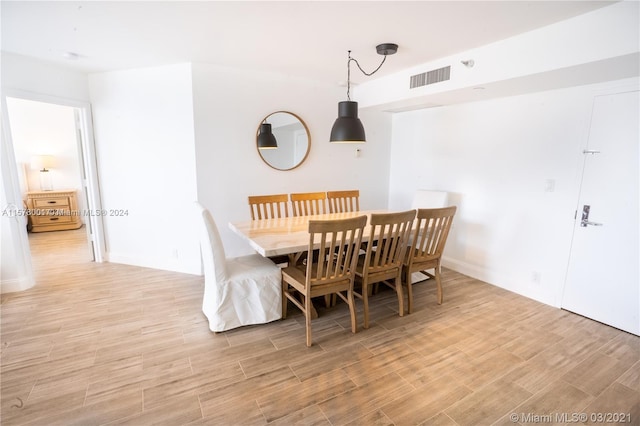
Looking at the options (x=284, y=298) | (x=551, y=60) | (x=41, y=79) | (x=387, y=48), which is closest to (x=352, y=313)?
(x=284, y=298)

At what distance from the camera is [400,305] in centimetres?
286

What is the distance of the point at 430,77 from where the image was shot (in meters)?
3.25

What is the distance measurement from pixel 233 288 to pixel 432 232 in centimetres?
186

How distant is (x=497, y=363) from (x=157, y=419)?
225 centimetres

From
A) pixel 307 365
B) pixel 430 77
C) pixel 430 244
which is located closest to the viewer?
pixel 307 365

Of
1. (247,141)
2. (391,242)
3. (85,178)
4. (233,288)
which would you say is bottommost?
(233,288)

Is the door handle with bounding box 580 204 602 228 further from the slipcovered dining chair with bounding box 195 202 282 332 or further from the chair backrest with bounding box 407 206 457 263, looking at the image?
the slipcovered dining chair with bounding box 195 202 282 332

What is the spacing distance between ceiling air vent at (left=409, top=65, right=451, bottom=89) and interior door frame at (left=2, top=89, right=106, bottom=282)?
3.94m

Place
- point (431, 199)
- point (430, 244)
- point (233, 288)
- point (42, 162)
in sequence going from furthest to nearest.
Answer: point (42, 162), point (431, 199), point (430, 244), point (233, 288)

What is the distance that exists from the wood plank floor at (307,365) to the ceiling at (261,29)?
2427 mm

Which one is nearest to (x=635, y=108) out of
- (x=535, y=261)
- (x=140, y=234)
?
(x=535, y=261)

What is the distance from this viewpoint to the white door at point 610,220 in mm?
2568

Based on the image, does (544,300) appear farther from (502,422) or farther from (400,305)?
(502,422)

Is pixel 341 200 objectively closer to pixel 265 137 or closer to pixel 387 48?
pixel 265 137
